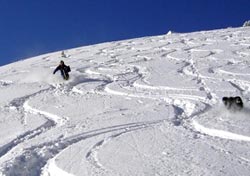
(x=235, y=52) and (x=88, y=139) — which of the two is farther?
(x=235, y=52)

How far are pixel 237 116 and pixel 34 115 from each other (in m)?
3.40

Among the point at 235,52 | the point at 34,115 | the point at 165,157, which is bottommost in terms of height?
the point at 165,157

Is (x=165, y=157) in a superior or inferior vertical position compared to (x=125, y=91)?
inferior

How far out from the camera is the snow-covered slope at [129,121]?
5336 mm

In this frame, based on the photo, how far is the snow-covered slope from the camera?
Result: 17.5ft

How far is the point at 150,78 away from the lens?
11602 millimetres

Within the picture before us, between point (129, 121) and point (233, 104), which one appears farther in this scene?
point (233, 104)

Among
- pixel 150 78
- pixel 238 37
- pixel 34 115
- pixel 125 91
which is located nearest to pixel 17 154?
pixel 34 115

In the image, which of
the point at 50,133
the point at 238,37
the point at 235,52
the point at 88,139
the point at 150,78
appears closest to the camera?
the point at 88,139

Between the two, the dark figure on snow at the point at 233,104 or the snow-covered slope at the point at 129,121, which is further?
the dark figure on snow at the point at 233,104

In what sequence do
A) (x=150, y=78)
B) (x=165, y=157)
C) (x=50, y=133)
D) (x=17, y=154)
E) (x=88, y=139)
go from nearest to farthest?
(x=165, y=157) → (x=17, y=154) → (x=88, y=139) → (x=50, y=133) → (x=150, y=78)

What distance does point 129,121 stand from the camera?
727cm

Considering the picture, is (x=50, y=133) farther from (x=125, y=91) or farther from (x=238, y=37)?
(x=238, y=37)

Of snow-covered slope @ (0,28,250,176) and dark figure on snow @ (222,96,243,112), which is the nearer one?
snow-covered slope @ (0,28,250,176)
